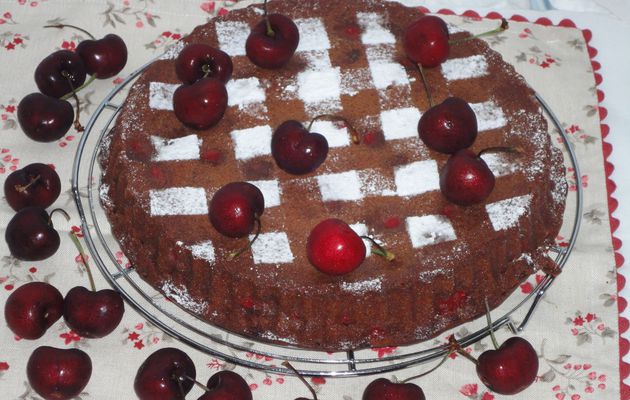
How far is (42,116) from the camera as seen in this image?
281 cm

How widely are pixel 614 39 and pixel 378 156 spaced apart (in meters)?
1.29

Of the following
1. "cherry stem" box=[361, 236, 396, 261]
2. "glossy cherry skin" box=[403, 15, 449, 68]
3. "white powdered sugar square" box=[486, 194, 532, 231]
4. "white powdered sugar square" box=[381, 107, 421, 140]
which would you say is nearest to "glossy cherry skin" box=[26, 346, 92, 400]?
"cherry stem" box=[361, 236, 396, 261]

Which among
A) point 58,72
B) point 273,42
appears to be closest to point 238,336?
point 273,42

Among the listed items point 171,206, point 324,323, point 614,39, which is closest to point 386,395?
point 324,323

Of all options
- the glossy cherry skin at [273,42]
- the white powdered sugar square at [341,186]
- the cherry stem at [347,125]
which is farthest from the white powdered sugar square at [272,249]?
the glossy cherry skin at [273,42]

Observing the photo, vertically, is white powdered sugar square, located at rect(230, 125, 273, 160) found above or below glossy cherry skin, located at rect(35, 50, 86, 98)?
below

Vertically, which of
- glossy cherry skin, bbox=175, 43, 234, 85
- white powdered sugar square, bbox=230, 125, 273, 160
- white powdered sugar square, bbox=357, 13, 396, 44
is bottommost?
white powdered sugar square, bbox=230, 125, 273, 160

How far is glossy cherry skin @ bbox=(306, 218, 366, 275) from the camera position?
2.22 m

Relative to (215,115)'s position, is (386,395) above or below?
below

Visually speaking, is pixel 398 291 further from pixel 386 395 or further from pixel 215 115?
pixel 215 115

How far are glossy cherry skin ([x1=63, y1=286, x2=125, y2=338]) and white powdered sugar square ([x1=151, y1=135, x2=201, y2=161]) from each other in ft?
1.28

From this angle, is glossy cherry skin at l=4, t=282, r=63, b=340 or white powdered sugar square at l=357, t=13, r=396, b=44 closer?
glossy cherry skin at l=4, t=282, r=63, b=340

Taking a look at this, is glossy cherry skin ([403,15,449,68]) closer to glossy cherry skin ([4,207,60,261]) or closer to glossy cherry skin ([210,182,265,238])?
glossy cherry skin ([210,182,265,238])

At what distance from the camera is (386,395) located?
91.6 inches
